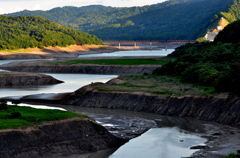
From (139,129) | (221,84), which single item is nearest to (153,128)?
(139,129)

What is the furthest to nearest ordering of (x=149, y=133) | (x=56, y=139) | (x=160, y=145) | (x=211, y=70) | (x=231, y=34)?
(x=231, y=34), (x=211, y=70), (x=149, y=133), (x=160, y=145), (x=56, y=139)

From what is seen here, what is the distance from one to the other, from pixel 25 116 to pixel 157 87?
29301 mm

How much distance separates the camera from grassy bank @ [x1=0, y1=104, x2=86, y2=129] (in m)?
28.4

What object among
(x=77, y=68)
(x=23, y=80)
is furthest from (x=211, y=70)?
(x=77, y=68)

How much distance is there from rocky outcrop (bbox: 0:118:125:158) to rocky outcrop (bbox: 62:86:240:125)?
14819 mm

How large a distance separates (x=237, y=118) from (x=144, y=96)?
1478 cm

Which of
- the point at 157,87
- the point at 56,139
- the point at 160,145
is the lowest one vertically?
the point at 160,145

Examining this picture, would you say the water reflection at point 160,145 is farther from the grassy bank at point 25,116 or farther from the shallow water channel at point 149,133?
the grassy bank at point 25,116

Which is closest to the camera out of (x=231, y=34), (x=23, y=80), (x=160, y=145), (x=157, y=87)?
(x=160, y=145)

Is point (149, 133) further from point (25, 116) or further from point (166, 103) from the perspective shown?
point (25, 116)

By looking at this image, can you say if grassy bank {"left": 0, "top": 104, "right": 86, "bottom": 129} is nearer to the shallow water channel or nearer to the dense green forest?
the shallow water channel

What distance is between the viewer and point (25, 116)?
102 ft

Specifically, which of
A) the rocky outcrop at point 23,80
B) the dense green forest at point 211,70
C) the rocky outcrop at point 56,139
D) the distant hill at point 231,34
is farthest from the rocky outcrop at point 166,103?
the distant hill at point 231,34

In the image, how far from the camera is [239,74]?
44.2 metres
